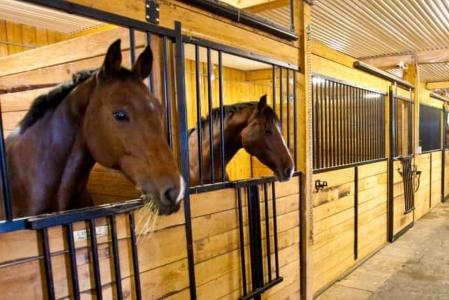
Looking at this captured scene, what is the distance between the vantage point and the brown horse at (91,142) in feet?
3.68

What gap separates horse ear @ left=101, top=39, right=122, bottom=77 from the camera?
1.11 meters

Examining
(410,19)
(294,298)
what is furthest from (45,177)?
(410,19)

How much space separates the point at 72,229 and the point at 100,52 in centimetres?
88

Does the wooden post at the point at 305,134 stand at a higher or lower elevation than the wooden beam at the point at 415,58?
lower

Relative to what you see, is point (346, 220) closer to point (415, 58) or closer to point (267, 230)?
point (267, 230)

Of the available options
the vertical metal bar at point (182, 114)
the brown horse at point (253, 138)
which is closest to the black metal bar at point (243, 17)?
the vertical metal bar at point (182, 114)

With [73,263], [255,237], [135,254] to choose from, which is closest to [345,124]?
[255,237]

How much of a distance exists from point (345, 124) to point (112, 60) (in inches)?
111

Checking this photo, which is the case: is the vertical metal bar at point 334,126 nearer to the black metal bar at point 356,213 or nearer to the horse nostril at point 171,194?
the black metal bar at point 356,213

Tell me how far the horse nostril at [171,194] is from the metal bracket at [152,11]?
31.4 inches

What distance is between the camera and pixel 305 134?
2559mm

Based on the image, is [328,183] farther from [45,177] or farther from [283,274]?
[45,177]

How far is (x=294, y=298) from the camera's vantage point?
2.61 m

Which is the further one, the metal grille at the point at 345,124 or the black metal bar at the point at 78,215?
the metal grille at the point at 345,124
